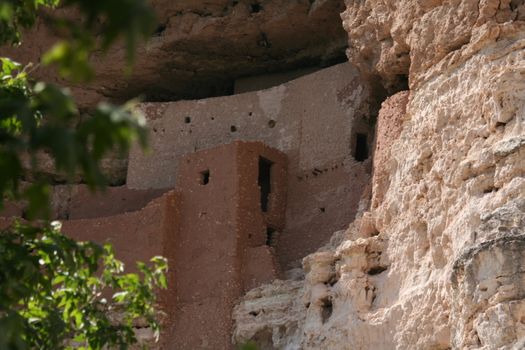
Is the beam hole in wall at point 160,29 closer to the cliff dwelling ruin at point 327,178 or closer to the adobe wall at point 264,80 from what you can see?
the cliff dwelling ruin at point 327,178

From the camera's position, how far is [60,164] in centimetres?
293

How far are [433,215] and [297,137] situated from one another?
543 cm

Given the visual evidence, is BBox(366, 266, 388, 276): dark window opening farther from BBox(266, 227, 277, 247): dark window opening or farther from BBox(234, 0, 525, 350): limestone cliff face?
BBox(266, 227, 277, 247): dark window opening

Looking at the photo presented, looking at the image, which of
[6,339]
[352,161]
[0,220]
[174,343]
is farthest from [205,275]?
[6,339]

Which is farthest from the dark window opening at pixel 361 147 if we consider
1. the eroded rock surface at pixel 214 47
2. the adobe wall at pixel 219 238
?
the eroded rock surface at pixel 214 47

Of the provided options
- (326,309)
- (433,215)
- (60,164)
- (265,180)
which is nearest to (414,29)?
(433,215)

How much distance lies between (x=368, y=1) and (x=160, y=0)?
5.26 m

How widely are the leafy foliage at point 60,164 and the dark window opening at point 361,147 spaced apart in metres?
10.1

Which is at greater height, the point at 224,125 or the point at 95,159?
the point at 224,125

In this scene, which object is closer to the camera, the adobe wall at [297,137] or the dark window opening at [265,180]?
the adobe wall at [297,137]

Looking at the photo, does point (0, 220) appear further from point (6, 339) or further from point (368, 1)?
point (6, 339)

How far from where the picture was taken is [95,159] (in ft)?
10.1

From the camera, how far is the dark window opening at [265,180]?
50.7ft

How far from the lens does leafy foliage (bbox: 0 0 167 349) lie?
2.94m
